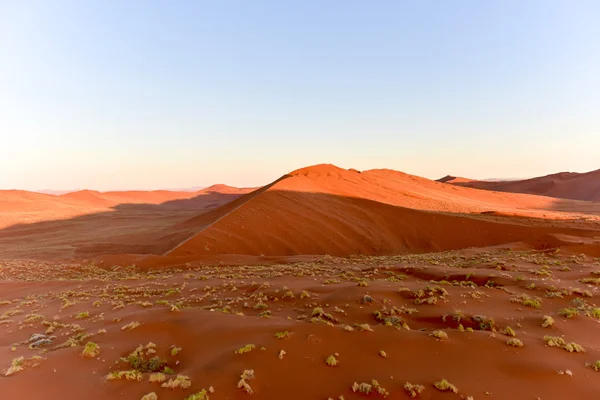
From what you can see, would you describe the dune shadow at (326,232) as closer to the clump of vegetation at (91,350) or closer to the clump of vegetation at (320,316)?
the clump of vegetation at (320,316)

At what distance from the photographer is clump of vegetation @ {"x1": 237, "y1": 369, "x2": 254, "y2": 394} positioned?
488 cm

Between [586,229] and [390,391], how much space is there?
83.7 feet

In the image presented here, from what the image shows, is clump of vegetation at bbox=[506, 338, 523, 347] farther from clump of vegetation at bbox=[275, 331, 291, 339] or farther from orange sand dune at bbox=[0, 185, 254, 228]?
orange sand dune at bbox=[0, 185, 254, 228]

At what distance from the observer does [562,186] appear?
76.9 m

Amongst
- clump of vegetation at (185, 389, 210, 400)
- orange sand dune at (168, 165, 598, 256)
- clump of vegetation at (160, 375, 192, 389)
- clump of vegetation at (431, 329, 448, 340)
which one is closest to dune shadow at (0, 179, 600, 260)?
orange sand dune at (168, 165, 598, 256)

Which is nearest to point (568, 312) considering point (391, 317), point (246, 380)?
point (391, 317)

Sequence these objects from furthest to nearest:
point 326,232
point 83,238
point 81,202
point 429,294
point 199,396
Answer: point 81,202
point 83,238
point 326,232
point 429,294
point 199,396

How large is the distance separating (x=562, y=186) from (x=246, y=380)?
94178 millimetres

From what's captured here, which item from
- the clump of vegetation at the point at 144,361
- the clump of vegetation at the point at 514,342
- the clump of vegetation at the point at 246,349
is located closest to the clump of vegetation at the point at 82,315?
the clump of vegetation at the point at 144,361

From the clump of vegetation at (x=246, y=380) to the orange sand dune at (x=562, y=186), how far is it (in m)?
85.5

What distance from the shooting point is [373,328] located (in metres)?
6.68

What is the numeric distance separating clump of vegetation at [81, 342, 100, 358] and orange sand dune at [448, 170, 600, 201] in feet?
285

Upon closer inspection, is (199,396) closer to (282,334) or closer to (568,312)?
(282,334)

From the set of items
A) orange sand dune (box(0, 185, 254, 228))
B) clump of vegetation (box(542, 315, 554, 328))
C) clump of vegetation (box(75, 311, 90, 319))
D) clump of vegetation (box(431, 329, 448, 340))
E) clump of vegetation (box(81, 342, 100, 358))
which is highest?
orange sand dune (box(0, 185, 254, 228))
